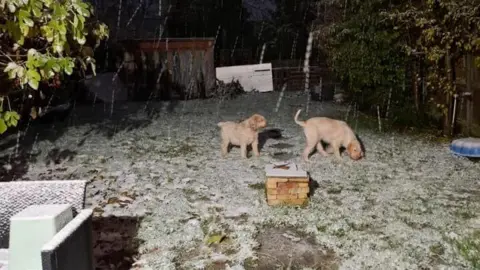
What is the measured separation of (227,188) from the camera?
546 centimetres

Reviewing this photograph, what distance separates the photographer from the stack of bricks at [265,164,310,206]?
4.67 m

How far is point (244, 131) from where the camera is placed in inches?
260

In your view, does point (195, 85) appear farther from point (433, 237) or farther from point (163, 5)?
point (433, 237)

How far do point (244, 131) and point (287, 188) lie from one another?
206cm

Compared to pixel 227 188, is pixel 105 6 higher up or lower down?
higher up

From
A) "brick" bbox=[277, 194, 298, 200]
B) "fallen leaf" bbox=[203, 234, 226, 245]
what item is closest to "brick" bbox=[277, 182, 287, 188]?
"brick" bbox=[277, 194, 298, 200]

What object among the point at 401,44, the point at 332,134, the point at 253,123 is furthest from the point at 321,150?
the point at 401,44

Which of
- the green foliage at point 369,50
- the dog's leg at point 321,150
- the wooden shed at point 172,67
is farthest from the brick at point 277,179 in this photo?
the wooden shed at point 172,67

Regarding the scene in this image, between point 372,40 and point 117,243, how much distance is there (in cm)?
744

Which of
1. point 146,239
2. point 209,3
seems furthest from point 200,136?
point 209,3

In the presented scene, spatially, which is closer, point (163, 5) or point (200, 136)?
point (200, 136)

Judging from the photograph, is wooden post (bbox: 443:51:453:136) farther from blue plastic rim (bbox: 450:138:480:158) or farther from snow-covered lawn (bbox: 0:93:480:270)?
blue plastic rim (bbox: 450:138:480:158)

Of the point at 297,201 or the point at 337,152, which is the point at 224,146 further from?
the point at 297,201

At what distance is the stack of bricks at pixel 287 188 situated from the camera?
4.67 meters
